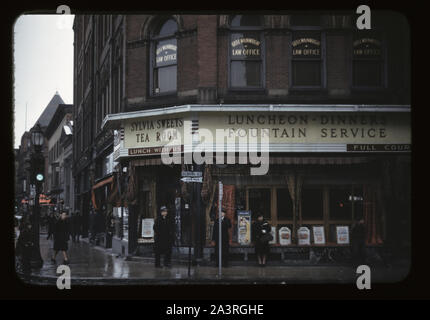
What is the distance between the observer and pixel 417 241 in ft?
23.3

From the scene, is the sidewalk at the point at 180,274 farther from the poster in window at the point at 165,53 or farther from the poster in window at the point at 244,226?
the poster in window at the point at 165,53

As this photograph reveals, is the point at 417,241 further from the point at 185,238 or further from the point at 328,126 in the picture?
the point at 185,238

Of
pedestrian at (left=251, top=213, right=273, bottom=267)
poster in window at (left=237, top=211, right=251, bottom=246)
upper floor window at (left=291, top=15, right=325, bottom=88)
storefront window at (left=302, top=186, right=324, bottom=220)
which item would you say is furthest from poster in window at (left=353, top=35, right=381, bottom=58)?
poster in window at (left=237, top=211, right=251, bottom=246)

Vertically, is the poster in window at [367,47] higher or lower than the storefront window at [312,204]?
higher

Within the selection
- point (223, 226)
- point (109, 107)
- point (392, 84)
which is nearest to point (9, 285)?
point (223, 226)

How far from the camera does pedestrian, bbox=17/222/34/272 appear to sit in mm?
15352

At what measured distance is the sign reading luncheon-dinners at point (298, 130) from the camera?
18.1m

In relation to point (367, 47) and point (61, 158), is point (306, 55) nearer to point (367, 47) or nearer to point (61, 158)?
point (367, 47)

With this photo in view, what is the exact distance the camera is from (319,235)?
61.5ft

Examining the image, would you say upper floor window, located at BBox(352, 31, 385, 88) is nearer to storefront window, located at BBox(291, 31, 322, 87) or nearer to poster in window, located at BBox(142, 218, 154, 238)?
storefront window, located at BBox(291, 31, 322, 87)

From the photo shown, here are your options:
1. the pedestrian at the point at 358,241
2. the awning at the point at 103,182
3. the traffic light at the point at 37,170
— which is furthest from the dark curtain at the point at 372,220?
the awning at the point at 103,182

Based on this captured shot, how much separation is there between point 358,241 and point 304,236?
2039 mm

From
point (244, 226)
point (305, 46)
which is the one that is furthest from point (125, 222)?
point (305, 46)

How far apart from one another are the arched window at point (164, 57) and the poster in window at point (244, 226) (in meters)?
4.81
